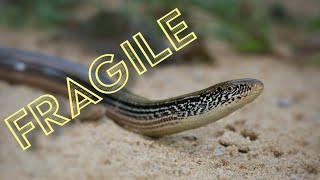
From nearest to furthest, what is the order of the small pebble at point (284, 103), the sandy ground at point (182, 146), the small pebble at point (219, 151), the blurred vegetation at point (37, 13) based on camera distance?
the sandy ground at point (182, 146) → the small pebble at point (219, 151) → the small pebble at point (284, 103) → the blurred vegetation at point (37, 13)

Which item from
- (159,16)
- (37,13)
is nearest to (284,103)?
(159,16)

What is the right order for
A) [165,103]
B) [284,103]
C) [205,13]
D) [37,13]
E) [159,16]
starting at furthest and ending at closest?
1. [37,13]
2. [205,13]
3. [159,16]
4. [284,103]
5. [165,103]

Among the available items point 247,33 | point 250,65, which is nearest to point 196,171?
point 250,65

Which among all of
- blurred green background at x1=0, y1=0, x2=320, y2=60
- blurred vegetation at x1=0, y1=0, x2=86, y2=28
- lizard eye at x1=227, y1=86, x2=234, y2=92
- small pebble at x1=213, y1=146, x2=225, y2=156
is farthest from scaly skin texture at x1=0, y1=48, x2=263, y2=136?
blurred vegetation at x1=0, y1=0, x2=86, y2=28

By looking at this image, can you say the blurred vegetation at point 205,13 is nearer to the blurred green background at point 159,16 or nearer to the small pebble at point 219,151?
the blurred green background at point 159,16

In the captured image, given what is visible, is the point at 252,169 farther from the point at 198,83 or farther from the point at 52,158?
the point at 198,83

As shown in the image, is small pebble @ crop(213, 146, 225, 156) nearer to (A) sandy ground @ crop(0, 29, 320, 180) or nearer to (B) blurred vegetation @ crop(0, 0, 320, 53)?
(A) sandy ground @ crop(0, 29, 320, 180)

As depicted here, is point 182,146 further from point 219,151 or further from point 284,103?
point 284,103

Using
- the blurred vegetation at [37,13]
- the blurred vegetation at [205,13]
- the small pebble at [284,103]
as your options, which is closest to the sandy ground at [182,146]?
the small pebble at [284,103]
